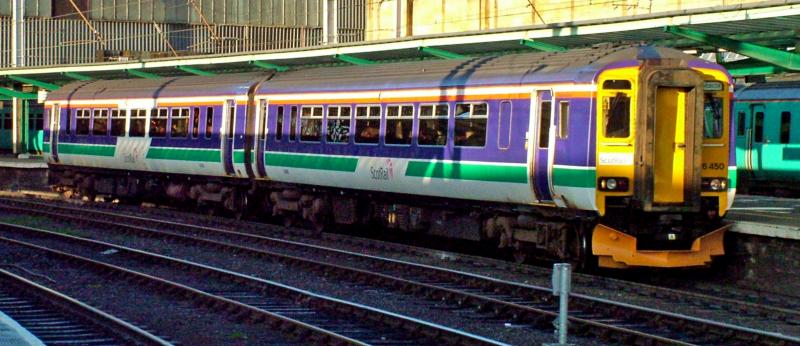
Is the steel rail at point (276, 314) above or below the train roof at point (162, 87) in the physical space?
below

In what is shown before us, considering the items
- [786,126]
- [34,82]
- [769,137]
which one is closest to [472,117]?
[786,126]

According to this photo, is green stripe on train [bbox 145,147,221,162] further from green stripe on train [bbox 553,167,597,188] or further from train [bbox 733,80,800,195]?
train [bbox 733,80,800,195]

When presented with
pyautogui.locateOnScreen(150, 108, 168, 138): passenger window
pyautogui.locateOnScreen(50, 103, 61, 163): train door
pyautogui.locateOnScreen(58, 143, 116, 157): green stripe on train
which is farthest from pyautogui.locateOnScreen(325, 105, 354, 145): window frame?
pyautogui.locateOnScreen(50, 103, 61, 163): train door

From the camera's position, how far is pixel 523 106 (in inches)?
725

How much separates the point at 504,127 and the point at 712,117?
288cm

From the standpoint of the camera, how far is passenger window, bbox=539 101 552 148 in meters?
17.9

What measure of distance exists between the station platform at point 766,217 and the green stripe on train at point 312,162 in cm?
645

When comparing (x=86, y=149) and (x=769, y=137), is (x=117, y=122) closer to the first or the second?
(x=86, y=149)

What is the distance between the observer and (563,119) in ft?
57.8

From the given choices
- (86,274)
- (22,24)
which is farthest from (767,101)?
(22,24)

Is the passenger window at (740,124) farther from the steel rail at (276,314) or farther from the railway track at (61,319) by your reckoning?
the railway track at (61,319)

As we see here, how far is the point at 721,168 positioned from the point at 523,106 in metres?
2.80

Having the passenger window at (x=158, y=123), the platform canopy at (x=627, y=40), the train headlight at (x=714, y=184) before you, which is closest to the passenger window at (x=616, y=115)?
the train headlight at (x=714, y=184)

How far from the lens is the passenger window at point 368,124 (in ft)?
72.6
